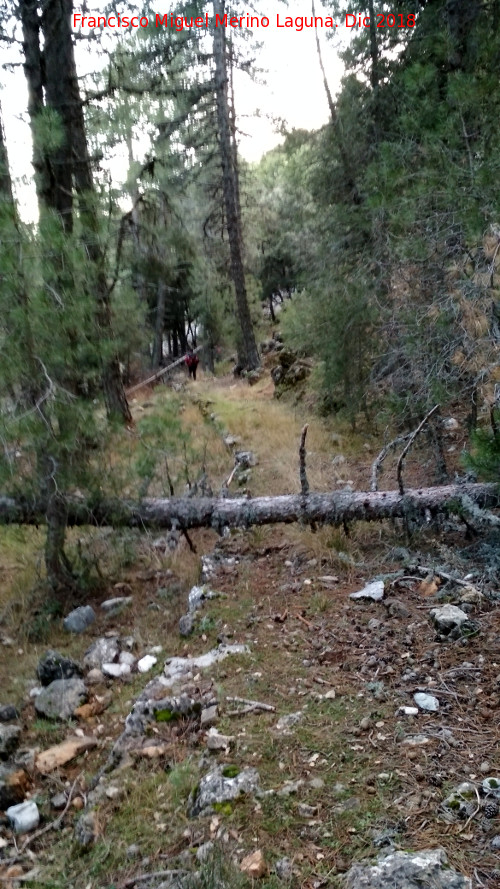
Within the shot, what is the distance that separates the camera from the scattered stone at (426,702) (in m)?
3.14

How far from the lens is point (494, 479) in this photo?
4539 millimetres

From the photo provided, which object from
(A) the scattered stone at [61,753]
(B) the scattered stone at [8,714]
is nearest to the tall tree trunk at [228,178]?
(B) the scattered stone at [8,714]

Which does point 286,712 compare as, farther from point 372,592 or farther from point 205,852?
point 372,592

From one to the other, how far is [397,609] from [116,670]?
200 cm

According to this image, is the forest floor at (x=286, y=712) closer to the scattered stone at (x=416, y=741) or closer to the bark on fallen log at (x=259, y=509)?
the scattered stone at (x=416, y=741)

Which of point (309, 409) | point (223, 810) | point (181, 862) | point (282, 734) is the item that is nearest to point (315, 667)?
point (282, 734)

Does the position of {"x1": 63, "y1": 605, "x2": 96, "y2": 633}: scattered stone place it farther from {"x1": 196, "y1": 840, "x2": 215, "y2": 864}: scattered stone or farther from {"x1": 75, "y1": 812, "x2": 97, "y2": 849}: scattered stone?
{"x1": 196, "y1": 840, "x2": 215, "y2": 864}: scattered stone

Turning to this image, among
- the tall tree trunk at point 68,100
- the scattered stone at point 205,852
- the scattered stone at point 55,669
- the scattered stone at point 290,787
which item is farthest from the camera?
the tall tree trunk at point 68,100

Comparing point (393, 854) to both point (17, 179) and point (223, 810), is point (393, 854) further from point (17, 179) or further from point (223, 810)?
point (17, 179)

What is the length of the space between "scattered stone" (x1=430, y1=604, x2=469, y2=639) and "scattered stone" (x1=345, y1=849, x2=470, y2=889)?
5.44 ft

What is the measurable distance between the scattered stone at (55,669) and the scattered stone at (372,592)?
2054mm

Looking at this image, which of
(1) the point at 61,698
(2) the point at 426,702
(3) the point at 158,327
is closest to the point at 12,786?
(1) the point at 61,698

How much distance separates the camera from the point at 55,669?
433 centimetres

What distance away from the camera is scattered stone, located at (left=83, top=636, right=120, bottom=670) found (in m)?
4.52
